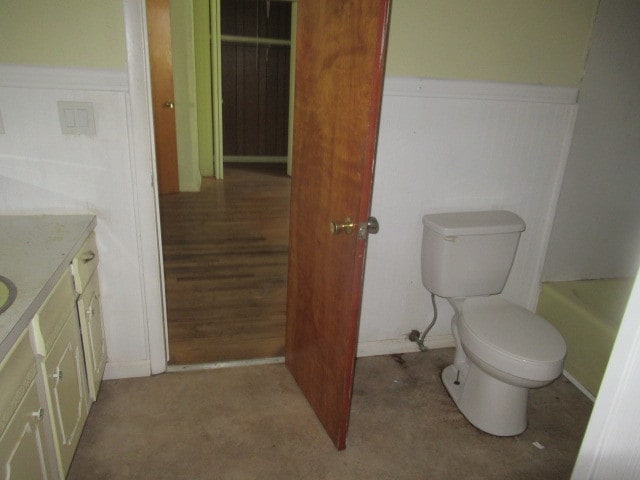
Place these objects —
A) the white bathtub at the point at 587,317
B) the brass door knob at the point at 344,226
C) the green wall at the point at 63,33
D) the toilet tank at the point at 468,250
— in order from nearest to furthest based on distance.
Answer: the brass door knob at the point at 344,226
the green wall at the point at 63,33
the toilet tank at the point at 468,250
the white bathtub at the point at 587,317

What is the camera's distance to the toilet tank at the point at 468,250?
1.94 m

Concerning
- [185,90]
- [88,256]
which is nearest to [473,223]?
[88,256]

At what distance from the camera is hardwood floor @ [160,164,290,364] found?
2.38 meters

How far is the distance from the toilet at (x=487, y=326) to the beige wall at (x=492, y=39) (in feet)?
2.08

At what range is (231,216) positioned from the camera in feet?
14.2

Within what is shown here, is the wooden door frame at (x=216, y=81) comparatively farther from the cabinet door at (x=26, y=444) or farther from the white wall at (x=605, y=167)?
the cabinet door at (x=26, y=444)

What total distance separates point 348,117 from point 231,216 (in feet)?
10.1

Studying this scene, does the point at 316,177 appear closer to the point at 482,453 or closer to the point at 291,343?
the point at 291,343

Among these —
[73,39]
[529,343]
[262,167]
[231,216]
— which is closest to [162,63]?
[231,216]

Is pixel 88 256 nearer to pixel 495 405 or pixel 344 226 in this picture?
pixel 344 226

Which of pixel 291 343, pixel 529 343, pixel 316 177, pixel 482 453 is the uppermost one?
pixel 316 177

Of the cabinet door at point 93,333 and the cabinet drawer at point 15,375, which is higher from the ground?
the cabinet drawer at point 15,375

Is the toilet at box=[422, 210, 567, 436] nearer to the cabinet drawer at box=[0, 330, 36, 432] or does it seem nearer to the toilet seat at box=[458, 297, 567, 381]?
the toilet seat at box=[458, 297, 567, 381]

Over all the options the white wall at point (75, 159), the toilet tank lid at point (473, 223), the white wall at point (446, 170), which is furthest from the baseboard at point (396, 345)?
the white wall at point (75, 159)
